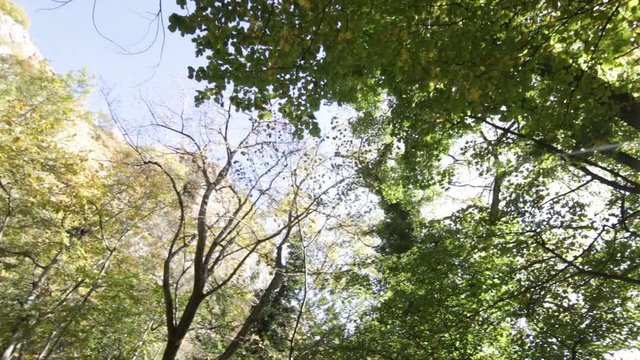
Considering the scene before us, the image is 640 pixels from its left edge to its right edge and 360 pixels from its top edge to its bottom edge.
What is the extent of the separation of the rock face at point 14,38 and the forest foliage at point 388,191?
33024 millimetres

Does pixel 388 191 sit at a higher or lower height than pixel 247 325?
higher

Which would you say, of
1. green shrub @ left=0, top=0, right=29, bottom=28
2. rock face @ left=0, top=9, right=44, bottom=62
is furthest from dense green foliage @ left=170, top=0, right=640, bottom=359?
green shrub @ left=0, top=0, right=29, bottom=28

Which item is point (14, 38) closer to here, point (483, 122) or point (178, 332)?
point (178, 332)

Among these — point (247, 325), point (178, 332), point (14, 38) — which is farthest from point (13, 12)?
point (178, 332)

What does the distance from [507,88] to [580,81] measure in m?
0.91

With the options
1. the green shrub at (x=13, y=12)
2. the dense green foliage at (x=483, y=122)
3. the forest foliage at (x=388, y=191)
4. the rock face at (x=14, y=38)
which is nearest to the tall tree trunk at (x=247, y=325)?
the forest foliage at (x=388, y=191)

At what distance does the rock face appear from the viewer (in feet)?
121

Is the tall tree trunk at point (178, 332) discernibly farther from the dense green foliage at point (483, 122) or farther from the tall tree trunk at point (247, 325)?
the dense green foliage at point (483, 122)

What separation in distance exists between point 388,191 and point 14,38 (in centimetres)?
4884

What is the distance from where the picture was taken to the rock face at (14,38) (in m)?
36.8

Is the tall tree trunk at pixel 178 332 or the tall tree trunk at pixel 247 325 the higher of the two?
the tall tree trunk at pixel 247 325

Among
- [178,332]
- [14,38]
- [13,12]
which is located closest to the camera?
[178,332]

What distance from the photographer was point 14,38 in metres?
39.9

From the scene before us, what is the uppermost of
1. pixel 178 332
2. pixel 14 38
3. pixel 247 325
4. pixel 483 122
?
pixel 14 38
